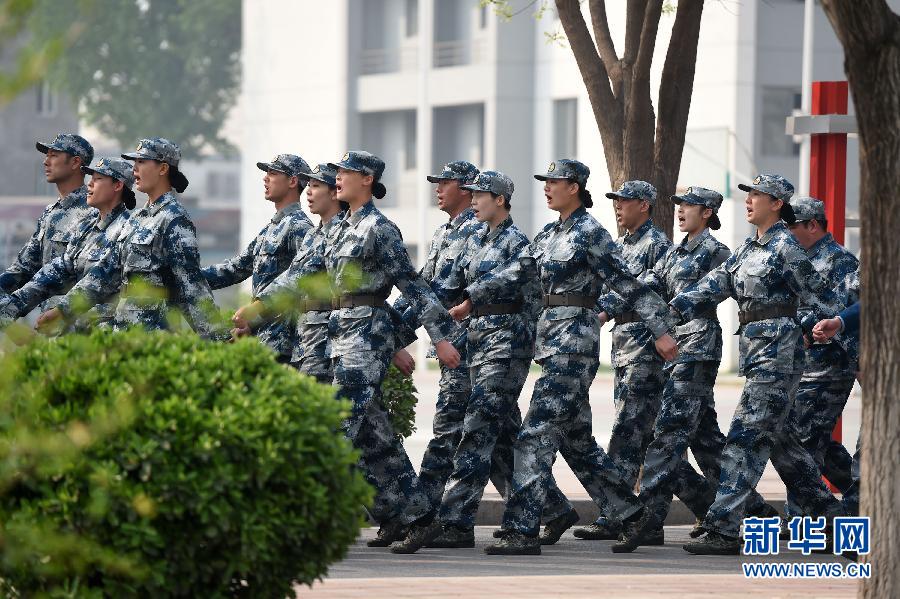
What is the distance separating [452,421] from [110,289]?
203 cm

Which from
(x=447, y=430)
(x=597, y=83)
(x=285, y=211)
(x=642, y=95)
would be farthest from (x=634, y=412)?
(x=597, y=83)

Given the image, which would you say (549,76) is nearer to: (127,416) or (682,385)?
(682,385)

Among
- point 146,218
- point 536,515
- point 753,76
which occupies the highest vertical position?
point 753,76

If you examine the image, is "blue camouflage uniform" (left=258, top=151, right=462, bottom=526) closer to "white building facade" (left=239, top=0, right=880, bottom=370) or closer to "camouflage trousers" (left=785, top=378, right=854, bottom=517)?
"camouflage trousers" (left=785, top=378, right=854, bottom=517)

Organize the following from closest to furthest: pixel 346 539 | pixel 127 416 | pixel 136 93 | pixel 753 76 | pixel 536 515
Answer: pixel 127 416 → pixel 346 539 → pixel 536 515 → pixel 753 76 → pixel 136 93

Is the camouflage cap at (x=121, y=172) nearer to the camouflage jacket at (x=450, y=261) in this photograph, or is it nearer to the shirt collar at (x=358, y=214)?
the shirt collar at (x=358, y=214)

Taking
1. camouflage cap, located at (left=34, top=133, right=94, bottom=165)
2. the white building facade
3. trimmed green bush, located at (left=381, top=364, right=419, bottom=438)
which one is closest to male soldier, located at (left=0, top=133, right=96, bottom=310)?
camouflage cap, located at (left=34, top=133, right=94, bottom=165)

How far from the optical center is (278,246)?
11.4m

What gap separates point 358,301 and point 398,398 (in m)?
1.52

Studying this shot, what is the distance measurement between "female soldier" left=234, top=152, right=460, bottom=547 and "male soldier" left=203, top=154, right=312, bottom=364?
0.91 m

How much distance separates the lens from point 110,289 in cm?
1041

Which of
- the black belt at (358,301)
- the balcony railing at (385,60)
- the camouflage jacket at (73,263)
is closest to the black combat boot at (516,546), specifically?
the black belt at (358,301)

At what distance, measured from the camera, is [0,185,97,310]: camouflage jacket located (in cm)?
1182

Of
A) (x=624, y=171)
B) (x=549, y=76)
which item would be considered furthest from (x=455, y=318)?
(x=549, y=76)
